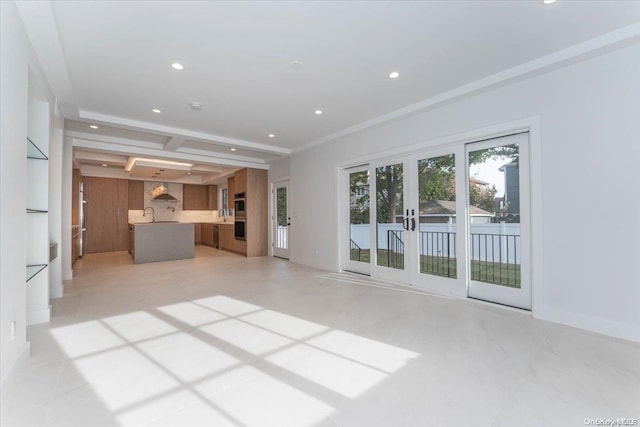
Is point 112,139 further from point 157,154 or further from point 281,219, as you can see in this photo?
point 281,219

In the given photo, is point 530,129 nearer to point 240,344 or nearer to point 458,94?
point 458,94

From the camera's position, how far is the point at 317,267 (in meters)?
6.35

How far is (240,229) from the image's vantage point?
8398 mm

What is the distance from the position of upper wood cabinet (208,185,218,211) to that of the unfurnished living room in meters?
6.14

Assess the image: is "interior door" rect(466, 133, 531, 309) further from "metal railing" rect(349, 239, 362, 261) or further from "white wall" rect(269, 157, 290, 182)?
"white wall" rect(269, 157, 290, 182)

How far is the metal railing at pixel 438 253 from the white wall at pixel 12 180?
4.48 metres

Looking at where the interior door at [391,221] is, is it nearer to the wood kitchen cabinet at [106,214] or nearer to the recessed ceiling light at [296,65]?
the recessed ceiling light at [296,65]

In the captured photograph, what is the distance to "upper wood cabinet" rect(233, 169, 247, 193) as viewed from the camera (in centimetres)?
803

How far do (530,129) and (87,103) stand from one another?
5833mm

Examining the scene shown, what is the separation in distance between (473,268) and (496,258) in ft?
1.06

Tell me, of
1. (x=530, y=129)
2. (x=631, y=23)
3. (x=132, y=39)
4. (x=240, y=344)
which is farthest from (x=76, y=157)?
(x=631, y=23)

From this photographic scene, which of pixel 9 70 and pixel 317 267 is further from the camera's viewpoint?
pixel 317 267

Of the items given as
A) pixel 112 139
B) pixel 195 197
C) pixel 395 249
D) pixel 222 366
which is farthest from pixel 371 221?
pixel 195 197

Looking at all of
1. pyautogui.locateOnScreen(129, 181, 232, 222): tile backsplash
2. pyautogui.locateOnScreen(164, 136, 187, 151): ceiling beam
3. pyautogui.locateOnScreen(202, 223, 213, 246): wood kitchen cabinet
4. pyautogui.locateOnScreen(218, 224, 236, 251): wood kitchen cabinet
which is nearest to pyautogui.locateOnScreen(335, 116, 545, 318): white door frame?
pyautogui.locateOnScreen(164, 136, 187, 151): ceiling beam
